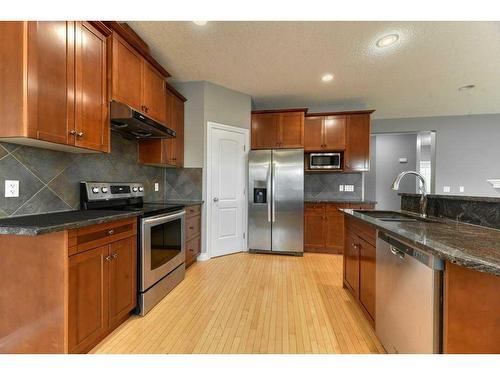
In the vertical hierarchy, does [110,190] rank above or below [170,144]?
below

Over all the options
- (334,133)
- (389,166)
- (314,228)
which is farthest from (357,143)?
(389,166)

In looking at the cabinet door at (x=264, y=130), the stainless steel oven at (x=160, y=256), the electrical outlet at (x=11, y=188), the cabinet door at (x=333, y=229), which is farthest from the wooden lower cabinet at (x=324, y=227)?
the electrical outlet at (x=11, y=188)

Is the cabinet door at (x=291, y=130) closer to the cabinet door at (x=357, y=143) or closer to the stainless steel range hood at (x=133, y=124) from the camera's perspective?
the cabinet door at (x=357, y=143)

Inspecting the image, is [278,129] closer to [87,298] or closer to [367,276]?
[367,276]

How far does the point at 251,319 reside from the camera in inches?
75.7

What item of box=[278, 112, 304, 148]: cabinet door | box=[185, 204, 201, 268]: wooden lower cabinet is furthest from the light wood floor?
box=[278, 112, 304, 148]: cabinet door

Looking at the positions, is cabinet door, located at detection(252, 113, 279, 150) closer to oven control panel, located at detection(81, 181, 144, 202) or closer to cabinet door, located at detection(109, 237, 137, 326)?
oven control panel, located at detection(81, 181, 144, 202)

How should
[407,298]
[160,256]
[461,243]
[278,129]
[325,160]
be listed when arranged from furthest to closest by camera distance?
1. [325,160]
2. [278,129]
3. [160,256]
4. [407,298]
5. [461,243]

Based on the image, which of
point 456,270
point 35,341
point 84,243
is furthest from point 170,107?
point 456,270

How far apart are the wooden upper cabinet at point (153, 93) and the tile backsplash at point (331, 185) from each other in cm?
287

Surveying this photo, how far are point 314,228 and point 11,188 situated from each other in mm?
3664

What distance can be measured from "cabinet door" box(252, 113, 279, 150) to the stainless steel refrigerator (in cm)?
33

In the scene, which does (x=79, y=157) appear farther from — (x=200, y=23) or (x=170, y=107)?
(x=200, y=23)

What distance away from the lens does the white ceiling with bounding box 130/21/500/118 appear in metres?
2.29
